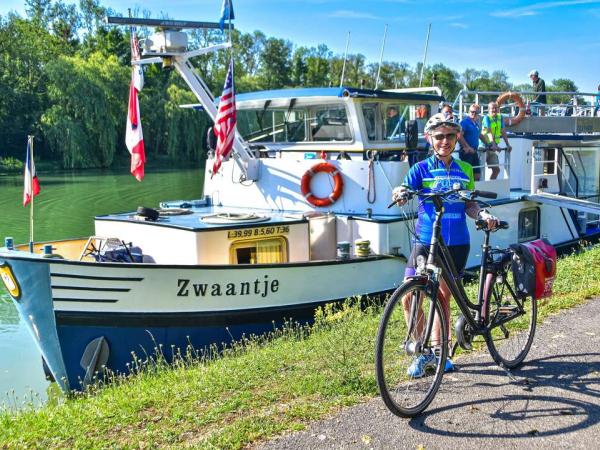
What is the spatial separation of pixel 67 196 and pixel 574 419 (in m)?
29.3

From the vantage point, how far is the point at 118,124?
43.9m

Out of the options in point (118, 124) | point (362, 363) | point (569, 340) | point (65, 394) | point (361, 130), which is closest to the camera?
point (362, 363)

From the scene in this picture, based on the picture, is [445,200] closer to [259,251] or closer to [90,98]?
[259,251]

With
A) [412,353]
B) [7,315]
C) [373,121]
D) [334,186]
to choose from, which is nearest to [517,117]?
[373,121]

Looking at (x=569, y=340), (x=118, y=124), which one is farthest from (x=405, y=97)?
(x=118, y=124)

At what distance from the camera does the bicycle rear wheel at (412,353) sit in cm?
421

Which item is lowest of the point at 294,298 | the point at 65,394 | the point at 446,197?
the point at 65,394

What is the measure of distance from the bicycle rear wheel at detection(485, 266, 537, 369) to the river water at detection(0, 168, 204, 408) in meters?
4.77

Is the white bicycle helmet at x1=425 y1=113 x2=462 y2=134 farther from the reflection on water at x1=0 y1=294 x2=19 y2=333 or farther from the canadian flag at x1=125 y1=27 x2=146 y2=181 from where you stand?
the reflection on water at x1=0 y1=294 x2=19 y2=333

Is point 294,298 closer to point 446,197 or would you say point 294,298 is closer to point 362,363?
point 362,363

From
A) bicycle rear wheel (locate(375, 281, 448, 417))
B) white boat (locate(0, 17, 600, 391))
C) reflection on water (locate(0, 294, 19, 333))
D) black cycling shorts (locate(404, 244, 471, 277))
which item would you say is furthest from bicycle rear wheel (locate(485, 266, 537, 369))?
reflection on water (locate(0, 294, 19, 333))

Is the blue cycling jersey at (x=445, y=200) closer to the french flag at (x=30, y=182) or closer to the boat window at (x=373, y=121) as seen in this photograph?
the french flag at (x=30, y=182)

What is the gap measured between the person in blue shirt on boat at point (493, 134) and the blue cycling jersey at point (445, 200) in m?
7.49

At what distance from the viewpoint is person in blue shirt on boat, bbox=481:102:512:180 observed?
12000 millimetres
